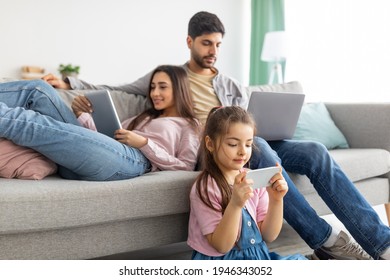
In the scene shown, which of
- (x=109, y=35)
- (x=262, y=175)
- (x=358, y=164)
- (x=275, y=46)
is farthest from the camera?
(x=109, y=35)

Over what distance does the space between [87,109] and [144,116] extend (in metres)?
0.32

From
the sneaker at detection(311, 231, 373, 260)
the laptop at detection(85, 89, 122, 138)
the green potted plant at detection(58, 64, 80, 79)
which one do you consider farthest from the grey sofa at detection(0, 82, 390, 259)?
the green potted plant at detection(58, 64, 80, 79)

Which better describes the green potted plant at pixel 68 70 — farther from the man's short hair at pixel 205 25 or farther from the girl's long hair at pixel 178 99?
the girl's long hair at pixel 178 99

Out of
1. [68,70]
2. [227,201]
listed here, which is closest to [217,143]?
[227,201]

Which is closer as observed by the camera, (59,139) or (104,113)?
(59,139)

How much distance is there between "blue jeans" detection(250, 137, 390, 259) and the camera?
Result: 5.84 ft

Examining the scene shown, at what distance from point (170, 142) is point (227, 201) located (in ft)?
1.71

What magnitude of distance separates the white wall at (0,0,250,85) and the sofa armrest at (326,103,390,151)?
2589mm

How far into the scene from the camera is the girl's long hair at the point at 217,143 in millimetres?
1572

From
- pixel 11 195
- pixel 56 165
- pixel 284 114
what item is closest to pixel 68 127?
pixel 56 165

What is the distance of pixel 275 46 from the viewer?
15.3 ft

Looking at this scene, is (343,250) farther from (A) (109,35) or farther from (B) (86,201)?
(A) (109,35)

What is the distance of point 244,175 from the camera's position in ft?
4.57

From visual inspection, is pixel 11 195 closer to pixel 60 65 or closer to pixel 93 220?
pixel 93 220
